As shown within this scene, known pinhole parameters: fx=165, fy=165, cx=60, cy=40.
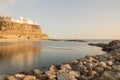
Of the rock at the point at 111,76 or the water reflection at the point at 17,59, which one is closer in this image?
the rock at the point at 111,76

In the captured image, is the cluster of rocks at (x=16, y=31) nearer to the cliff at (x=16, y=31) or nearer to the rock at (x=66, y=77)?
the cliff at (x=16, y=31)

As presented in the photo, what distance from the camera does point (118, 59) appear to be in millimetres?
15797

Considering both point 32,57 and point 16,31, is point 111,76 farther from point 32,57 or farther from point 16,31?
point 16,31

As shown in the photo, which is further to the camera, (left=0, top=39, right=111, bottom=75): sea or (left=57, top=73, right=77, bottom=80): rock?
(left=0, top=39, right=111, bottom=75): sea

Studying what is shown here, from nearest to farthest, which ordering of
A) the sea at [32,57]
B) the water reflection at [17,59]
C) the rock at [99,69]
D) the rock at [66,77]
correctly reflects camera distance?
the rock at [66,77], the rock at [99,69], the sea at [32,57], the water reflection at [17,59]

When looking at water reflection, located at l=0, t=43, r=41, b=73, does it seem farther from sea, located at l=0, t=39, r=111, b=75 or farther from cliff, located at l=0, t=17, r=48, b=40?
cliff, located at l=0, t=17, r=48, b=40

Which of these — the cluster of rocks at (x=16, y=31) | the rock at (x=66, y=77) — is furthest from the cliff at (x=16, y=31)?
the rock at (x=66, y=77)

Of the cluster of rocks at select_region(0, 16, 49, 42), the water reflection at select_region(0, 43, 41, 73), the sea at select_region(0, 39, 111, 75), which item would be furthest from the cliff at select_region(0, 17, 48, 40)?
the water reflection at select_region(0, 43, 41, 73)

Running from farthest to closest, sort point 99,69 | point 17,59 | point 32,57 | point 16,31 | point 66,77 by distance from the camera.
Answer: point 16,31, point 32,57, point 17,59, point 99,69, point 66,77

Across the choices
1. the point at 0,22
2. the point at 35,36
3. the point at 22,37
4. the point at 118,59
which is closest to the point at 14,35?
the point at 22,37

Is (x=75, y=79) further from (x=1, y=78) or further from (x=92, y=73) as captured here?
(x=1, y=78)

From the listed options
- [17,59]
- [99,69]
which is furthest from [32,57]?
[99,69]

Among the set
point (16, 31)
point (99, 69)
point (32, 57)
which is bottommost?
point (32, 57)

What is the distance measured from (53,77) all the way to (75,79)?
1.42 metres
